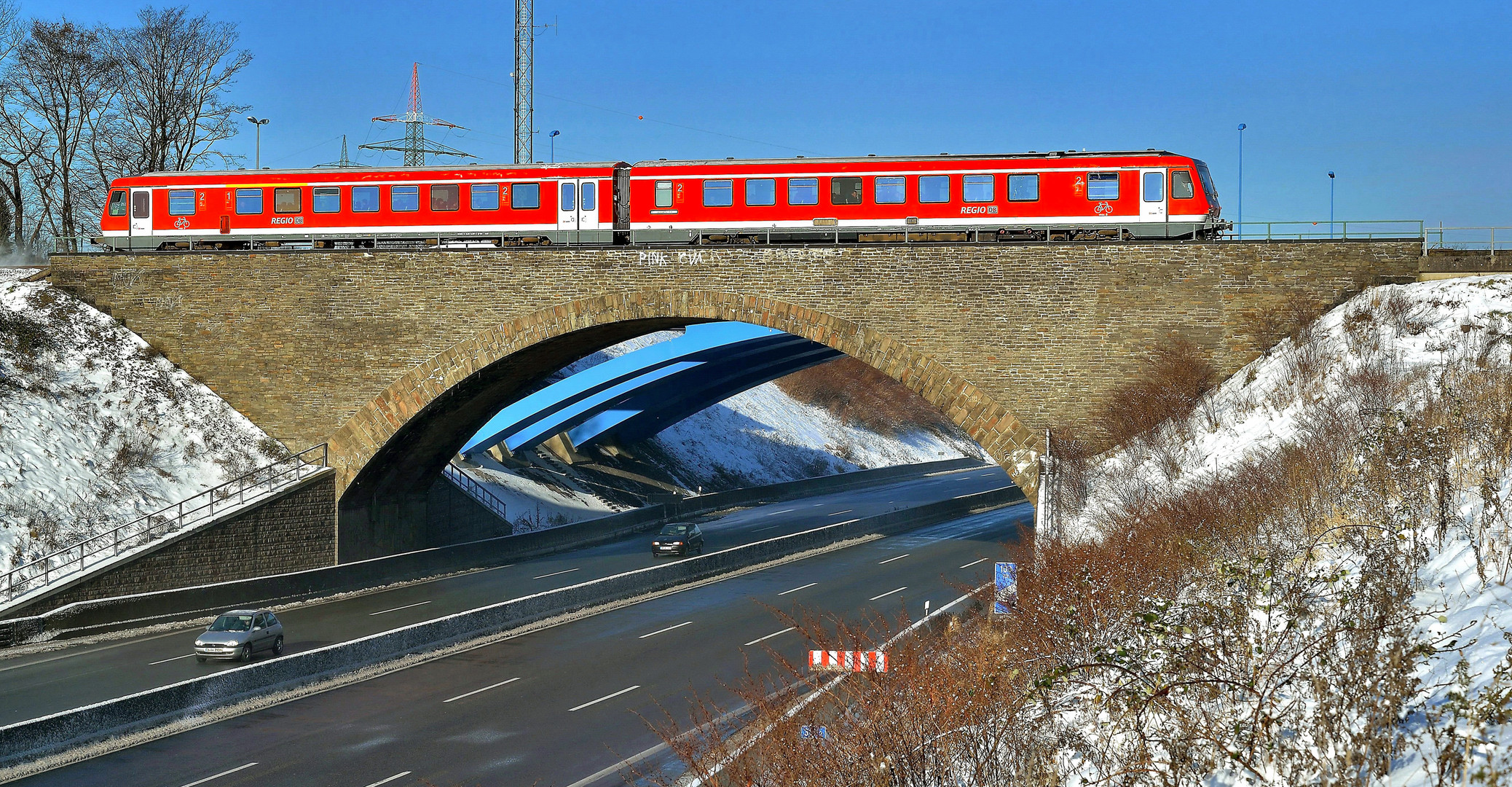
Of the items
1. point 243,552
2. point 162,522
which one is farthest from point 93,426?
point 243,552

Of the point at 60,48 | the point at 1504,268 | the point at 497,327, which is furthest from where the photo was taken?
the point at 60,48

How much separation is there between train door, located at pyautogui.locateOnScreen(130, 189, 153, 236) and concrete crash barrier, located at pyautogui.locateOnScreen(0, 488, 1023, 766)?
1834cm

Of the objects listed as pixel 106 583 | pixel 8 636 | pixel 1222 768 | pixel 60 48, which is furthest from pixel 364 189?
pixel 1222 768

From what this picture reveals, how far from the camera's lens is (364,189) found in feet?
107

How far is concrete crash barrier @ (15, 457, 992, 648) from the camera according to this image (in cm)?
2488

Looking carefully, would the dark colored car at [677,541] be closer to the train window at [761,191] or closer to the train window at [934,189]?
Answer: the train window at [761,191]

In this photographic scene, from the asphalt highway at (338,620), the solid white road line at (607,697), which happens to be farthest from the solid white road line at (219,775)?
the solid white road line at (607,697)

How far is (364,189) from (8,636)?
1519cm

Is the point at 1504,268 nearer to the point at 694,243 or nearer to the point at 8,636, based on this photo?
the point at 694,243

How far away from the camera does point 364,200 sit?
3275 centimetres

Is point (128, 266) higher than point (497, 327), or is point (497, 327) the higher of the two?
point (128, 266)

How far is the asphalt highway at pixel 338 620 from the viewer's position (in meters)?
20.0

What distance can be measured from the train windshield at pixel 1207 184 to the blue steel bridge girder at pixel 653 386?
14.0m

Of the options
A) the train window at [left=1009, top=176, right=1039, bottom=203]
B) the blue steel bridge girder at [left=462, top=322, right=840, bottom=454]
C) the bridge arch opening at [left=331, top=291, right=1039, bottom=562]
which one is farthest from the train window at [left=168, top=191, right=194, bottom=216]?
the train window at [left=1009, top=176, right=1039, bottom=203]
